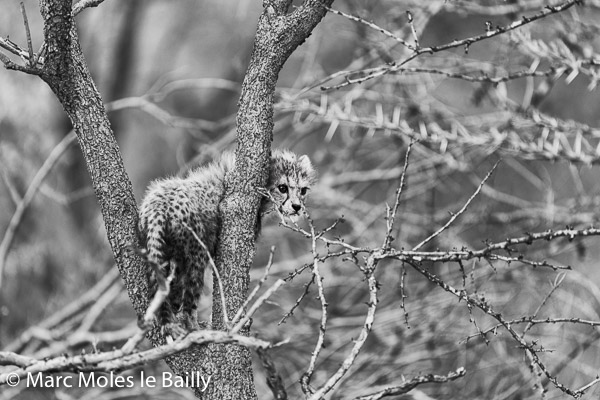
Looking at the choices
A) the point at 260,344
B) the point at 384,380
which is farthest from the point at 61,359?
the point at 384,380

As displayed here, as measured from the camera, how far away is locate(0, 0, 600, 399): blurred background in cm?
767

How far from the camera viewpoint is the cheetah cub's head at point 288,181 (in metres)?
5.57

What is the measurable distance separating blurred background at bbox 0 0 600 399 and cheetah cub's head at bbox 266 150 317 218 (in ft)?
1.52

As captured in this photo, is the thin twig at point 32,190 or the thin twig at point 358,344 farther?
the thin twig at point 32,190

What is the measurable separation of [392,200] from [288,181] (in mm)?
4946

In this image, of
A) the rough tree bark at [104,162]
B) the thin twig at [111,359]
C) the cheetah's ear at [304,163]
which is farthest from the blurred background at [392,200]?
the thin twig at [111,359]

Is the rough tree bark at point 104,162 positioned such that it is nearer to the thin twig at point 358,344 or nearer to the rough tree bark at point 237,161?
the rough tree bark at point 237,161

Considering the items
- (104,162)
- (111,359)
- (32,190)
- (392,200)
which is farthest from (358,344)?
(392,200)

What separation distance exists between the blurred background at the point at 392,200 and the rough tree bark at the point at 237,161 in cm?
48

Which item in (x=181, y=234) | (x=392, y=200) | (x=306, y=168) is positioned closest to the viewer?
(x=181, y=234)

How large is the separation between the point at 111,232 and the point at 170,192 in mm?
742

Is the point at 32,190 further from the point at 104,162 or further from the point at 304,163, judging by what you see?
the point at 104,162

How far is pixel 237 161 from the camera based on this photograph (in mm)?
4340

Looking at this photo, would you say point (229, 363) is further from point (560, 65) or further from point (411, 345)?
point (411, 345)
